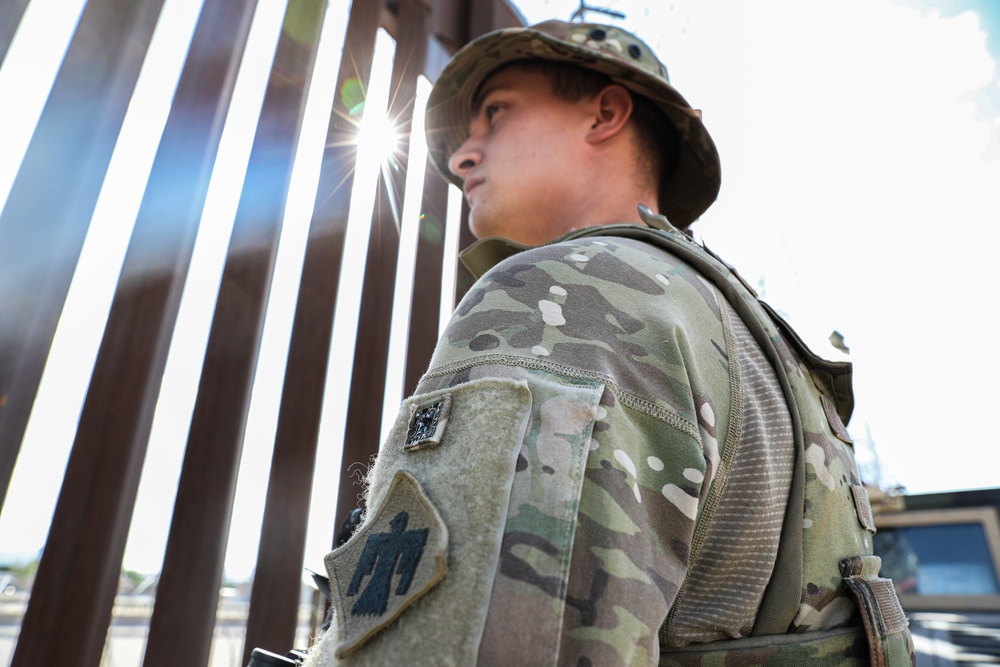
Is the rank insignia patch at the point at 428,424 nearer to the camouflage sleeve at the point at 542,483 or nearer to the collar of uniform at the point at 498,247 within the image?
the camouflage sleeve at the point at 542,483

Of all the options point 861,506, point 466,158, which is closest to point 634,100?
point 466,158

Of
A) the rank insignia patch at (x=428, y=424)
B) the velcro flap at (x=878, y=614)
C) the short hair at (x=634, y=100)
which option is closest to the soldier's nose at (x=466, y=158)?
the short hair at (x=634, y=100)

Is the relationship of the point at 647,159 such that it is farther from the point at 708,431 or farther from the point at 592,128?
the point at 708,431

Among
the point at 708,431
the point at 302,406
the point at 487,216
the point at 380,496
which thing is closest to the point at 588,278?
the point at 708,431

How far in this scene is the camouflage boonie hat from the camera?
5.15ft

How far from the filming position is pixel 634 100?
1668 mm

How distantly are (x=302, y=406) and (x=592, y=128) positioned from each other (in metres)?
1.09

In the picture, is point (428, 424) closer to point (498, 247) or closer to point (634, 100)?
point (498, 247)

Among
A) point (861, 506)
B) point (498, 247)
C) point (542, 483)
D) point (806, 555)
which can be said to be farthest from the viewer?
point (498, 247)

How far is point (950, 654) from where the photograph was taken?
383 centimetres

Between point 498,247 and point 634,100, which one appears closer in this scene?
point 498,247

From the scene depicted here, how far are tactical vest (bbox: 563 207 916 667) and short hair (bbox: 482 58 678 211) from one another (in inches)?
29.1

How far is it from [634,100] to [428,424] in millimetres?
1356

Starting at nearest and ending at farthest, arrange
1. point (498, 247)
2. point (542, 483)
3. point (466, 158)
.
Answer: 1. point (542, 483)
2. point (498, 247)
3. point (466, 158)
